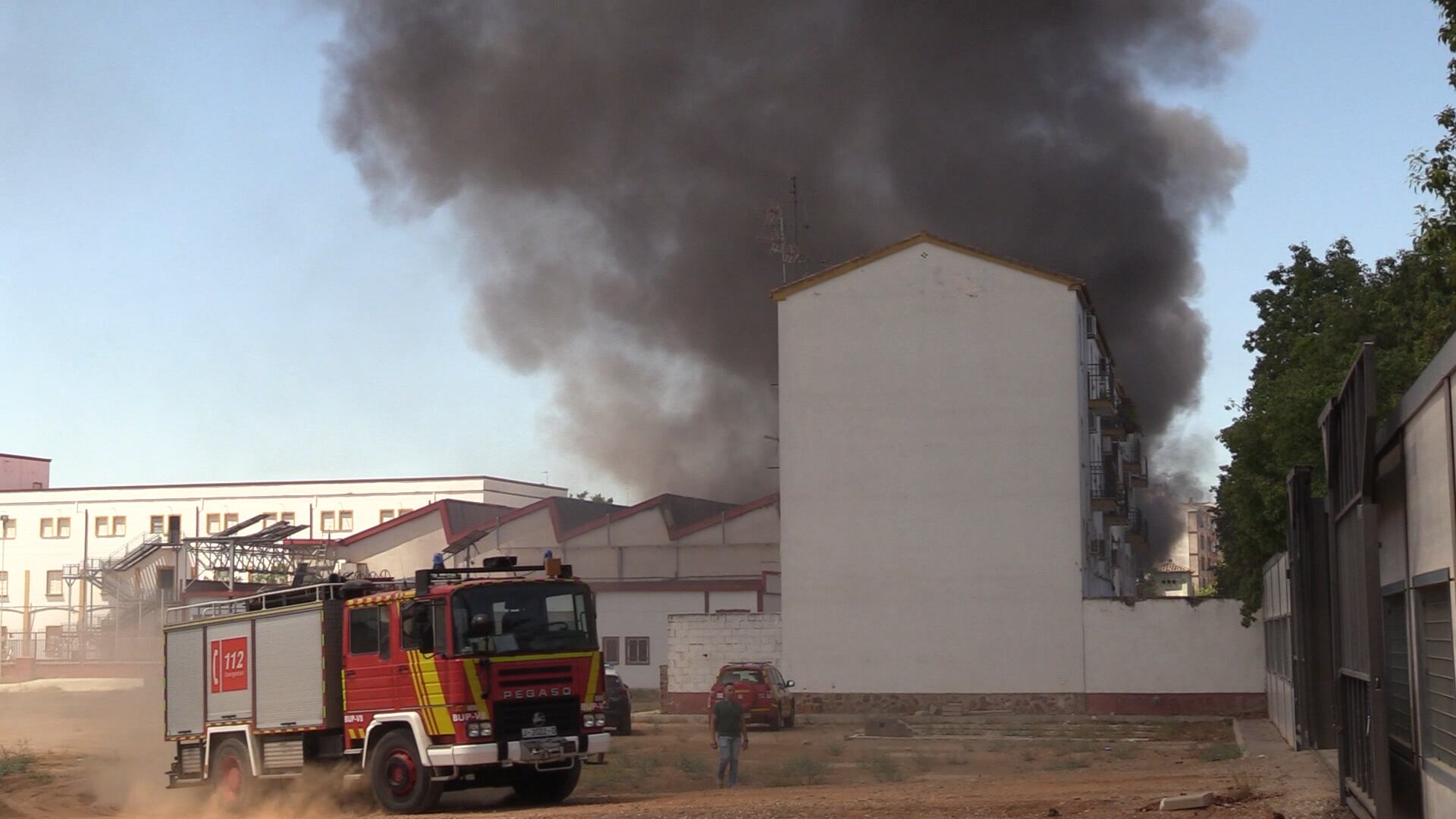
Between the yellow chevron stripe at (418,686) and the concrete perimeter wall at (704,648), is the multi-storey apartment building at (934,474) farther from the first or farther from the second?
the yellow chevron stripe at (418,686)

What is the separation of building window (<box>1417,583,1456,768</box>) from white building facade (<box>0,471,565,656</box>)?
253ft

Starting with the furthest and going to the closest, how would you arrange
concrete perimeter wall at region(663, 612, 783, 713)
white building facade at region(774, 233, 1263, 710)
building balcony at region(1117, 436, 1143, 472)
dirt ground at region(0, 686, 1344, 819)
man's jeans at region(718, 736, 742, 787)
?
1. building balcony at region(1117, 436, 1143, 472)
2. concrete perimeter wall at region(663, 612, 783, 713)
3. white building facade at region(774, 233, 1263, 710)
4. man's jeans at region(718, 736, 742, 787)
5. dirt ground at region(0, 686, 1344, 819)

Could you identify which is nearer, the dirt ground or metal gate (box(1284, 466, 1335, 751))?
the dirt ground

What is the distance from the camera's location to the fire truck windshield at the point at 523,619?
1773 centimetres

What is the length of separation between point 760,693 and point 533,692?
1799 centimetres

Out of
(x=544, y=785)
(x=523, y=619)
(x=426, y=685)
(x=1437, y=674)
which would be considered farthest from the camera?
(x=544, y=785)

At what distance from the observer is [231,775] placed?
67.8ft

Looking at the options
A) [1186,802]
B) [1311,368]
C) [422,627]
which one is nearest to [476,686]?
[422,627]

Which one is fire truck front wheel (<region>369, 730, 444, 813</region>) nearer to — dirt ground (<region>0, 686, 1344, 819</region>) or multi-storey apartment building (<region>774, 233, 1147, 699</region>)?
dirt ground (<region>0, 686, 1344, 819</region>)

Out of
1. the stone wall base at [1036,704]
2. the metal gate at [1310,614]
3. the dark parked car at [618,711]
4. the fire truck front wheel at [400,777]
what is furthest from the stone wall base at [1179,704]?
the fire truck front wheel at [400,777]

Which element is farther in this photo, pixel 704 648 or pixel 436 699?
pixel 704 648

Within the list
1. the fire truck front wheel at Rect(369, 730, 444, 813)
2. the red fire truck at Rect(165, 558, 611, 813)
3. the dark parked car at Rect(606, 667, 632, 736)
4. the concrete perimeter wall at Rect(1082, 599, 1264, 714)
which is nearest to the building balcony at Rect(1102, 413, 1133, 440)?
the concrete perimeter wall at Rect(1082, 599, 1264, 714)

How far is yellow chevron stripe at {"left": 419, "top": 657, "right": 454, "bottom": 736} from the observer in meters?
17.5

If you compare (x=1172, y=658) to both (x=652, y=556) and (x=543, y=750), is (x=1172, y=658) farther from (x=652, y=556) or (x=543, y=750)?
(x=652, y=556)
